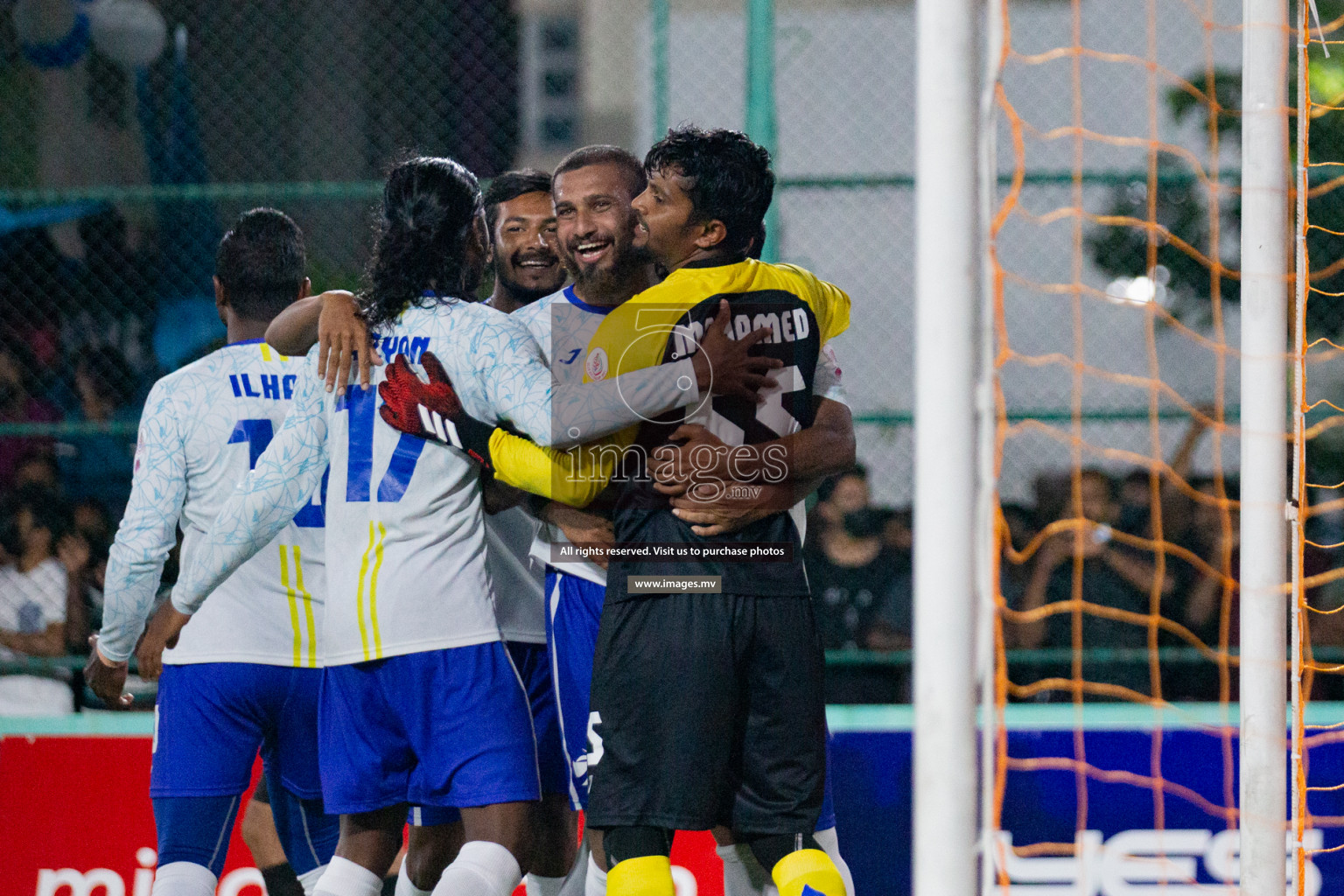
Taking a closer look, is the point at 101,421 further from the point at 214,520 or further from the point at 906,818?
the point at 906,818

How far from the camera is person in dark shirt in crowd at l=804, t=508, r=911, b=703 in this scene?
5066 millimetres

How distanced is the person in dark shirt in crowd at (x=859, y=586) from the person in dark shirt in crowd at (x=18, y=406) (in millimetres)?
3251

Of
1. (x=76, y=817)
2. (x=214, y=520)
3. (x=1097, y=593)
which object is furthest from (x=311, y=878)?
(x=1097, y=593)

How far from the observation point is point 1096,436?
5.29 m

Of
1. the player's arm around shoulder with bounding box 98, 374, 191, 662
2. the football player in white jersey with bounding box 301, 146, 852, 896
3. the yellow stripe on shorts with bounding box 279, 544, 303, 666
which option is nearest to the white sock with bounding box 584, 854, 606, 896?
the football player in white jersey with bounding box 301, 146, 852, 896

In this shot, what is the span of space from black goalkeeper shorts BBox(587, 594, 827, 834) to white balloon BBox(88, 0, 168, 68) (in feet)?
17.5

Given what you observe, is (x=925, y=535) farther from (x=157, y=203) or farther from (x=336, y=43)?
(x=336, y=43)

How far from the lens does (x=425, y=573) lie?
2.94 m

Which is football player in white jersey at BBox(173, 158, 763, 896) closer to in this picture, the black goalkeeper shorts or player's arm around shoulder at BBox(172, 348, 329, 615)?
player's arm around shoulder at BBox(172, 348, 329, 615)

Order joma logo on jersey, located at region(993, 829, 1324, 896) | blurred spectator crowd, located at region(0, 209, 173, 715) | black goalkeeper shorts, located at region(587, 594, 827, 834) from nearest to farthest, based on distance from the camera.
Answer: black goalkeeper shorts, located at region(587, 594, 827, 834) → joma logo on jersey, located at region(993, 829, 1324, 896) → blurred spectator crowd, located at region(0, 209, 173, 715)

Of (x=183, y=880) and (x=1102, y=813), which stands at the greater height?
(x=183, y=880)

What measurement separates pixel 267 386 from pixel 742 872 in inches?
70.2

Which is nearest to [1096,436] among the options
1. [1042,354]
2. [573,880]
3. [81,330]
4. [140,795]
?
[1042,354]

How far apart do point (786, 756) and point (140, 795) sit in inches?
105
